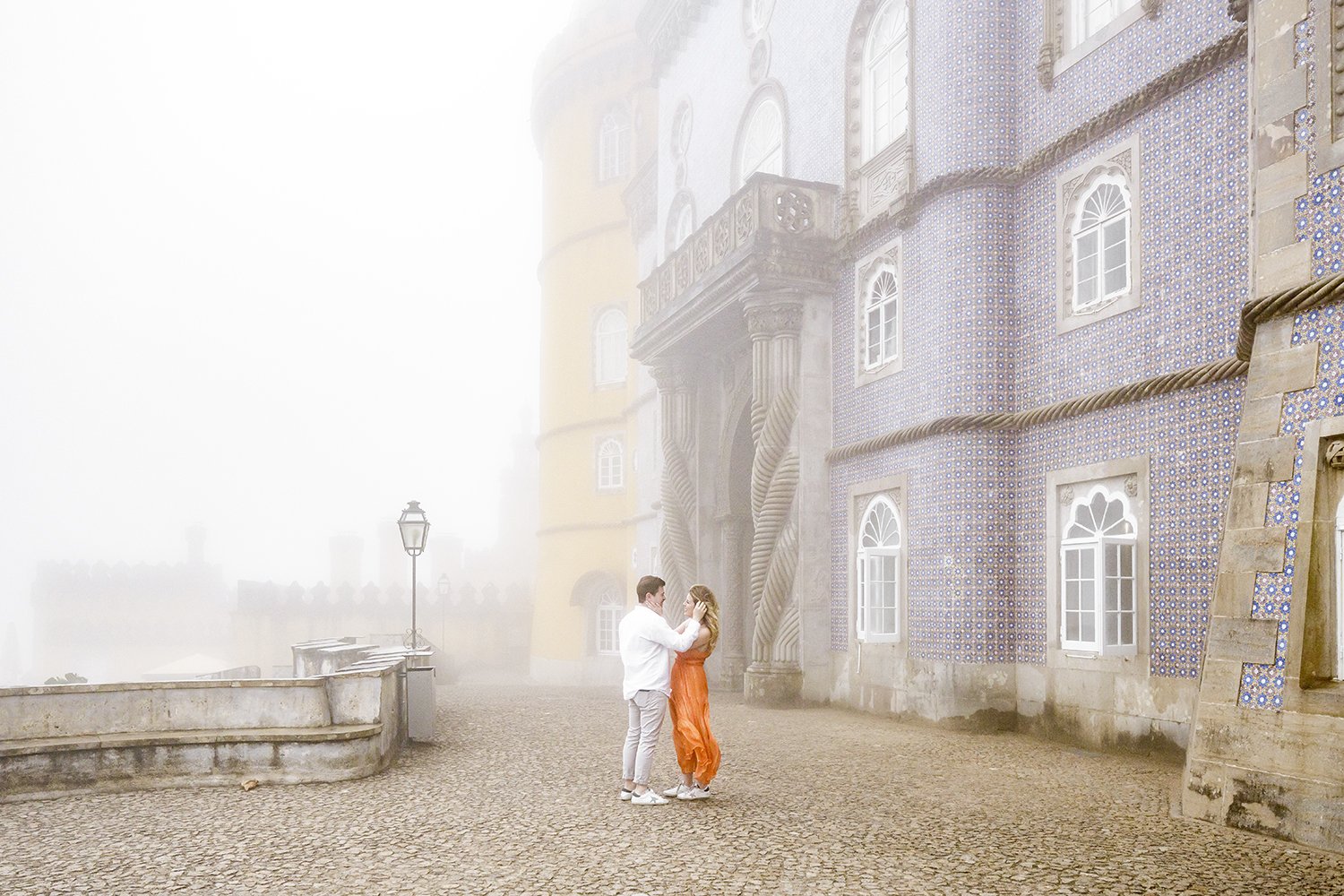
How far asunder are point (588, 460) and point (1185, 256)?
2046 cm

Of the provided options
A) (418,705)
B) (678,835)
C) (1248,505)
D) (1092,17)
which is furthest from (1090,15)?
(418,705)

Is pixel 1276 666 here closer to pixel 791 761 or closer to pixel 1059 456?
pixel 791 761

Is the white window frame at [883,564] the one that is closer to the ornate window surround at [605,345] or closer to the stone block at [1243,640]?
the stone block at [1243,640]

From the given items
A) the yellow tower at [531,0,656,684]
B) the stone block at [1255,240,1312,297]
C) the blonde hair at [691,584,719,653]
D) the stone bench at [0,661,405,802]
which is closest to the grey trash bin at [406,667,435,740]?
the stone bench at [0,661,405,802]

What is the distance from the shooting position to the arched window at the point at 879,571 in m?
14.3

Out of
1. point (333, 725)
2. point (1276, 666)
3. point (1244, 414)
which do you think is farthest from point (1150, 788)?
point (333, 725)

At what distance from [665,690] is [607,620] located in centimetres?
2180

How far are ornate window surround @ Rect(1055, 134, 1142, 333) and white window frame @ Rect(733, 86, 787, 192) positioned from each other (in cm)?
642

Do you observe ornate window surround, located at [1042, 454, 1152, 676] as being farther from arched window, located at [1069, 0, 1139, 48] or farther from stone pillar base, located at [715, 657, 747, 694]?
stone pillar base, located at [715, 657, 747, 694]

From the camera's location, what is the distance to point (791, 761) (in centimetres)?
1019

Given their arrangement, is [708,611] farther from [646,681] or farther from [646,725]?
[646,725]

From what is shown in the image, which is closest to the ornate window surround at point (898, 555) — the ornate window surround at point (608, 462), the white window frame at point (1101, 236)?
the white window frame at point (1101, 236)

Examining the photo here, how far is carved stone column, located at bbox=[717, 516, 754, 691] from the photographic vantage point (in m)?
18.9

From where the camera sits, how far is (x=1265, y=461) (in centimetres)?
760
